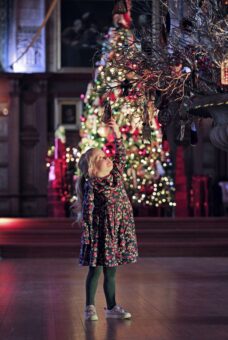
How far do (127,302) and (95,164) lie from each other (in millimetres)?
1913

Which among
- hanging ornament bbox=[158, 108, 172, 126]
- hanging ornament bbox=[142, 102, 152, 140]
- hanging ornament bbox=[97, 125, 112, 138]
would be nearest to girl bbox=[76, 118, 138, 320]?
hanging ornament bbox=[142, 102, 152, 140]

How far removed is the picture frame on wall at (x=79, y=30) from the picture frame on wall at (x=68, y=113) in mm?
753

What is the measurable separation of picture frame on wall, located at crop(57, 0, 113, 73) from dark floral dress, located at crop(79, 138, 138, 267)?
1485 cm

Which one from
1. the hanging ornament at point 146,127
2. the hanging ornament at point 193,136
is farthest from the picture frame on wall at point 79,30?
the hanging ornament at point 193,136

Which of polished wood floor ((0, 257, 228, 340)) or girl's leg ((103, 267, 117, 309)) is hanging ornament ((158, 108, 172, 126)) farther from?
girl's leg ((103, 267, 117, 309))

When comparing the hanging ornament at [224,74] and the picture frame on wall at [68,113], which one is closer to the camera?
the hanging ornament at [224,74]

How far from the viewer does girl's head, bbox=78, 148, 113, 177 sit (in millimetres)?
7637

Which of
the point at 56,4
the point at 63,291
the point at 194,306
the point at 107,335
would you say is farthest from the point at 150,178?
the point at 107,335

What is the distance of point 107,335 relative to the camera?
272 inches

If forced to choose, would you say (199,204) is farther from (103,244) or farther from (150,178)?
(103,244)

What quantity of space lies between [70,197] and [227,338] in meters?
13.8

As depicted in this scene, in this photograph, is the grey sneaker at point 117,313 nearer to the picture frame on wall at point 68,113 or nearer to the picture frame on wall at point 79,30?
the picture frame on wall at point 68,113

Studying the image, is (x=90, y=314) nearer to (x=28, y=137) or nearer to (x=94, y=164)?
(x=94, y=164)

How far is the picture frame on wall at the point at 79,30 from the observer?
2242cm
